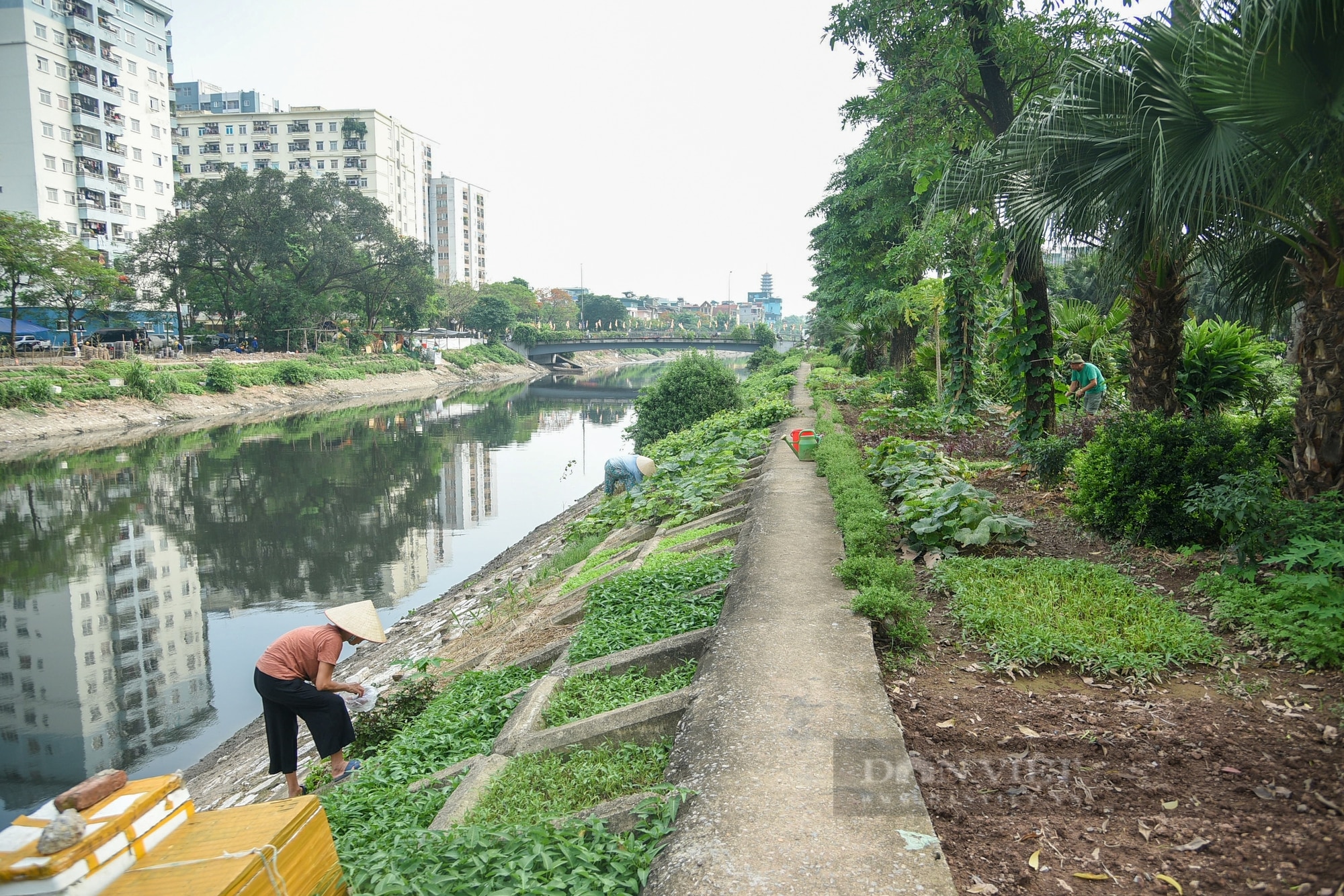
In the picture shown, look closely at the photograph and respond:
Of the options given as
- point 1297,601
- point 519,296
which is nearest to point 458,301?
point 519,296

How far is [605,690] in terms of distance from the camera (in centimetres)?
525

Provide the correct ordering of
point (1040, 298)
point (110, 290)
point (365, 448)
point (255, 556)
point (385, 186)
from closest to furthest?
point (1040, 298), point (255, 556), point (365, 448), point (110, 290), point (385, 186)

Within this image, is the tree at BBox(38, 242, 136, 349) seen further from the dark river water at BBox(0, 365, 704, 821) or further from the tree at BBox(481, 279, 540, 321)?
the tree at BBox(481, 279, 540, 321)

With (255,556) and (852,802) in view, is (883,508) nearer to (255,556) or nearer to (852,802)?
(852,802)

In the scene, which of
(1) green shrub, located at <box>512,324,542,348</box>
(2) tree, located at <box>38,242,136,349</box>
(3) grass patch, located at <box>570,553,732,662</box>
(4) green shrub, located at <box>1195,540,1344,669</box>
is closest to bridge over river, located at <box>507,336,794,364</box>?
(1) green shrub, located at <box>512,324,542,348</box>

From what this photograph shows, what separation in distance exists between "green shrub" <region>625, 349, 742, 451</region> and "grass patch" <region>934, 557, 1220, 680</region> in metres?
14.7

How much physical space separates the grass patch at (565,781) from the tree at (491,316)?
76687 millimetres

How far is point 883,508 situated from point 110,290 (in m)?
44.2

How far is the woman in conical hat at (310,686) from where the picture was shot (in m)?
5.97

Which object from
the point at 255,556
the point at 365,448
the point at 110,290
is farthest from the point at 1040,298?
the point at 110,290

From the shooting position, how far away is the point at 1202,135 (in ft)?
19.4

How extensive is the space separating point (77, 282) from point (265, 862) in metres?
44.9

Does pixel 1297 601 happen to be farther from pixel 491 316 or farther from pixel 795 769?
pixel 491 316

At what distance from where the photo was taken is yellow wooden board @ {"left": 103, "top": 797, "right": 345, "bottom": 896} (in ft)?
8.79
